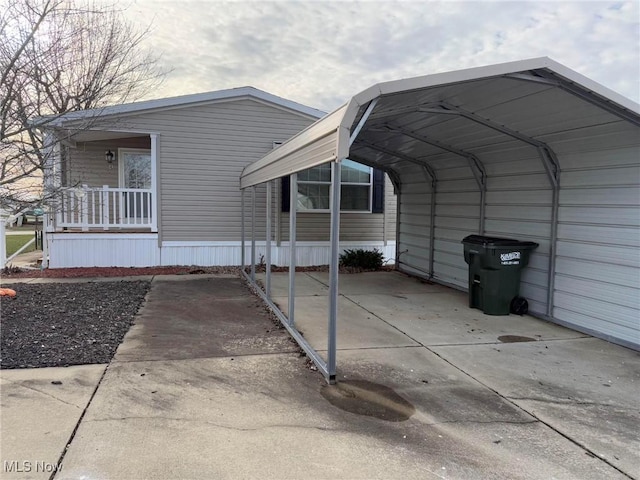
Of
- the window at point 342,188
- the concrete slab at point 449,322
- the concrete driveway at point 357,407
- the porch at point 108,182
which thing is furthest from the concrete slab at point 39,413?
the window at point 342,188

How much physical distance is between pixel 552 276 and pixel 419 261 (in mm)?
3895

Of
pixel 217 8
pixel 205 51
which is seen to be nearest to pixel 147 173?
pixel 205 51

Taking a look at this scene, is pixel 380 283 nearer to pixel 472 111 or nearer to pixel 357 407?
pixel 472 111

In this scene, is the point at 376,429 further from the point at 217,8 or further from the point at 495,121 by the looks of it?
the point at 217,8

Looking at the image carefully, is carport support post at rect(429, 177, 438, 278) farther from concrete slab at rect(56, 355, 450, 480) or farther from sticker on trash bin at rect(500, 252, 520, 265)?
concrete slab at rect(56, 355, 450, 480)

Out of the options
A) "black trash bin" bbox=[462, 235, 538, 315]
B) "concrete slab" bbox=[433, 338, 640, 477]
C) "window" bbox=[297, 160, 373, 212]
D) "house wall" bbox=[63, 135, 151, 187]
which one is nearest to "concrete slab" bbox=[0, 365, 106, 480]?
"concrete slab" bbox=[433, 338, 640, 477]

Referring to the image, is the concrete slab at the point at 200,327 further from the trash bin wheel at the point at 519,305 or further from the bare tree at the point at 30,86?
the trash bin wheel at the point at 519,305

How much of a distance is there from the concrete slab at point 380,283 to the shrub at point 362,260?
48cm

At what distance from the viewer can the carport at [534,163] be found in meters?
3.84

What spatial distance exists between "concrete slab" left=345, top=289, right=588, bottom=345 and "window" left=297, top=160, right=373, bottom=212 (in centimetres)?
382

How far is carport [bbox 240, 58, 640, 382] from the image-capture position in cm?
384

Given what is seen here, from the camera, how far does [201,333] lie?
508 cm

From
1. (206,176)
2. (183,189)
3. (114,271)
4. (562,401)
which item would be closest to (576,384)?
(562,401)

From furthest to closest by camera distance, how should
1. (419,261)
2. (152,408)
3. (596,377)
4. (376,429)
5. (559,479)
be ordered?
(419,261)
(596,377)
(152,408)
(376,429)
(559,479)
